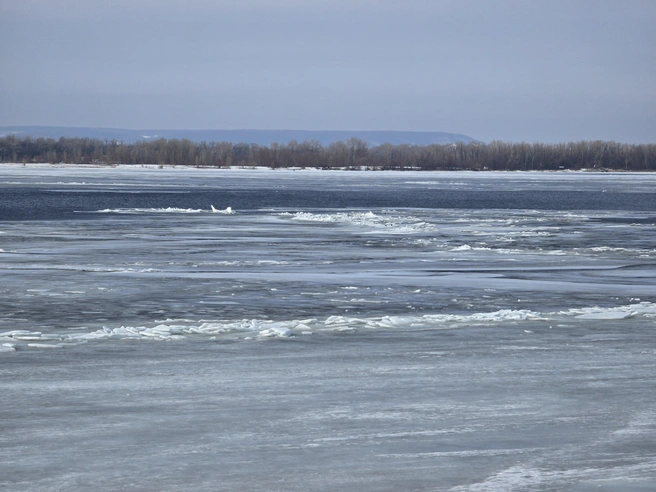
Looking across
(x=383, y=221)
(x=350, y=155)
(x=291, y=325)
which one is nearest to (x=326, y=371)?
(x=291, y=325)

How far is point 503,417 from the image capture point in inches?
222

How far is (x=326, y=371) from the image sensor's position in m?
6.95

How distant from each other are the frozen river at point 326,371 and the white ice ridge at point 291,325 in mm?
37

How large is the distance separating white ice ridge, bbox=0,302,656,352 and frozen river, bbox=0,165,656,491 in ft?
0.12

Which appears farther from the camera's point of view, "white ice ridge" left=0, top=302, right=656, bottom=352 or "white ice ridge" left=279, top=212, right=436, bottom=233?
"white ice ridge" left=279, top=212, right=436, bottom=233

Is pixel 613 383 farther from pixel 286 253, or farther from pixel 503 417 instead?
pixel 286 253

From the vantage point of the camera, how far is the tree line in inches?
5212

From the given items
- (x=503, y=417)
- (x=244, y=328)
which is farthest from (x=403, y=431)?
(x=244, y=328)

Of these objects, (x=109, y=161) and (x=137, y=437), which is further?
(x=109, y=161)

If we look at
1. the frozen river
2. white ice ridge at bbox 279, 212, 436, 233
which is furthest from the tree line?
the frozen river

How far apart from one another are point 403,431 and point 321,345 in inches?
110

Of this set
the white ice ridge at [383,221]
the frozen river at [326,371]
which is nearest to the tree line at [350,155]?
the white ice ridge at [383,221]

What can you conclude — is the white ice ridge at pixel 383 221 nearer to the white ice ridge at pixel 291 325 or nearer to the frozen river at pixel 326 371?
the frozen river at pixel 326 371

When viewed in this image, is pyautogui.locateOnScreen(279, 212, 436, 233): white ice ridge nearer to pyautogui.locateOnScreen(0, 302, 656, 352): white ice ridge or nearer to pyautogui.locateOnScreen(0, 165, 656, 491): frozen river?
pyautogui.locateOnScreen(0, 165, 656, 491): frozen river
